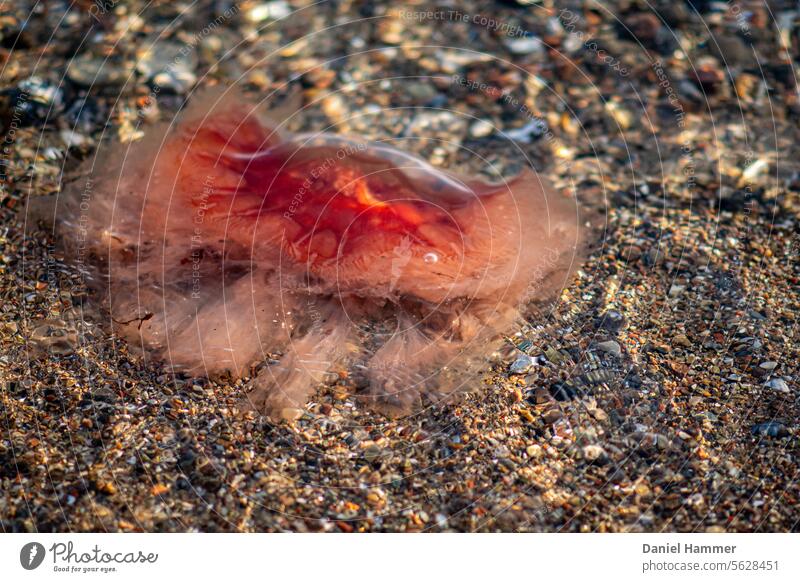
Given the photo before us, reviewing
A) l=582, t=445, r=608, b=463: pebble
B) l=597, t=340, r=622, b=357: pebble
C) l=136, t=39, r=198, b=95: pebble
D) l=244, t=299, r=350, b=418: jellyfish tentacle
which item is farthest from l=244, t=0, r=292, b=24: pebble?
l=582, t=445, r=608, b=463: pebble

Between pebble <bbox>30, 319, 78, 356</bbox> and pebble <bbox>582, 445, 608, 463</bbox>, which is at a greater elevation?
pebble <bbox>30, 319, 78, 356</bbox>

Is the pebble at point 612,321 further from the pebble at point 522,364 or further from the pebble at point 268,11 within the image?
the pebble at point 268,11

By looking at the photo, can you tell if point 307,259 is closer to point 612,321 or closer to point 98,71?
point 612,321

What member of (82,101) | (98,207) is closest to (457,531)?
(98,207)

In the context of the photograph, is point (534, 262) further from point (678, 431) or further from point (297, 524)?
point (297, 524)

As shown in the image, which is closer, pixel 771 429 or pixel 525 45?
pixel 771 429

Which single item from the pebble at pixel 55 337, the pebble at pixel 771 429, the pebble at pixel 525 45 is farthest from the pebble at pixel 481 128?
the pebble at pixel 55 337

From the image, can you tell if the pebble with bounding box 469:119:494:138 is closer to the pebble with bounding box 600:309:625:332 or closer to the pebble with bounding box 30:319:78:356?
the pebble with bounding box 600:309:625:332

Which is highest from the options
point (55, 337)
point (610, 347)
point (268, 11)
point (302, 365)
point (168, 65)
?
point (268, 11)

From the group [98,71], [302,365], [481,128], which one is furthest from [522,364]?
[98,71]
